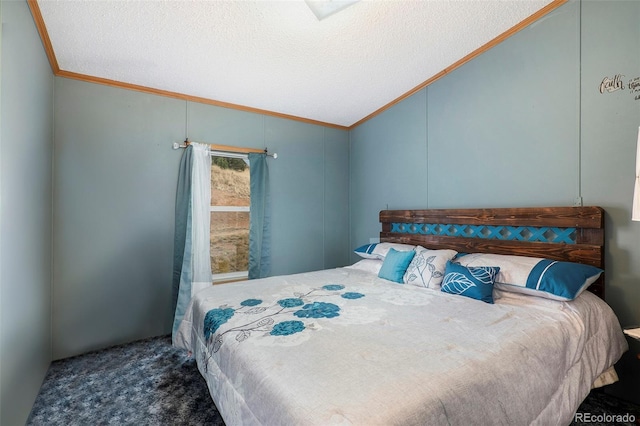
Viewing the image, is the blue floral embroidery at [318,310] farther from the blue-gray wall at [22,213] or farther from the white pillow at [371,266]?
the blue-gray wall at [22,213]

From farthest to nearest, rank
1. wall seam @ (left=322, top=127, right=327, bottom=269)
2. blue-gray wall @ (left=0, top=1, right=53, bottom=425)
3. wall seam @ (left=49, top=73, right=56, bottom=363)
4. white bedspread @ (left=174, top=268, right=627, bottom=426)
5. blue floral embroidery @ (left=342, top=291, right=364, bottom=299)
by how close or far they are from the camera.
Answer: wall seam @ (left=322, top=127, right=327, bottom=269) → wall seam @ (left=49, top=73, right=56, bottom=363) → blue floral embroidery @ (left=342, top=291, right=364, bottom=299) → blue-gray wall @ (left=0, top=1, right=53, bottom=425) → white bedspread @ (left=174, top=268, right=627, bottom=426)

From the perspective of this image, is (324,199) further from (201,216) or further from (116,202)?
(116,202)

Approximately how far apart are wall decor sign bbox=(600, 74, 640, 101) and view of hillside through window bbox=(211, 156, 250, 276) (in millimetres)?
3189

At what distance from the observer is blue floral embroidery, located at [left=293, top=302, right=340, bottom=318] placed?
156 cm

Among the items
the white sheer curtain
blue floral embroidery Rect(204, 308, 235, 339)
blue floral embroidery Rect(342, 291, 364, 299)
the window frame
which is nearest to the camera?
blue floral embroidery Rect(204, 308, 235, 339)

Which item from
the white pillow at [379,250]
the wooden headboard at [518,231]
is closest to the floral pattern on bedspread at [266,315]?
the white pillow at [379,250]

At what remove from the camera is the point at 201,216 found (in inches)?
113

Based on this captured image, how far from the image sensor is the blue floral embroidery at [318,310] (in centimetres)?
156

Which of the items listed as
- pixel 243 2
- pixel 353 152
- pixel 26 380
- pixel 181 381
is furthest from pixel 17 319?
pixel 353 152

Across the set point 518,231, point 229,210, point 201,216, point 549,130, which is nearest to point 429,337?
point 518,231

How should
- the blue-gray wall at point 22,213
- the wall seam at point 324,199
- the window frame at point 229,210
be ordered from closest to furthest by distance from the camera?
1. the blue-gray wall at point 22,213
2. the window frame at point 229,210
3. the wall seam at point 324,199

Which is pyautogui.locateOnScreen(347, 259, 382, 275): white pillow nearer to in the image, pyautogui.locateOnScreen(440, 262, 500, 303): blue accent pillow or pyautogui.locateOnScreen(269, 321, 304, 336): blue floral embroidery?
pyautogui.locateOnScreen(440, 262, 500, 303): blue accent pillow

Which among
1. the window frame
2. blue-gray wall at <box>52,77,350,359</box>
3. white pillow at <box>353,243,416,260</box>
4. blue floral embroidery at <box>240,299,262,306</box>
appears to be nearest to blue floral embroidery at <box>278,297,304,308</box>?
blue floral embroidery at <box>240,299,262,306</box>

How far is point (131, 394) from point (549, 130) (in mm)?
3498
